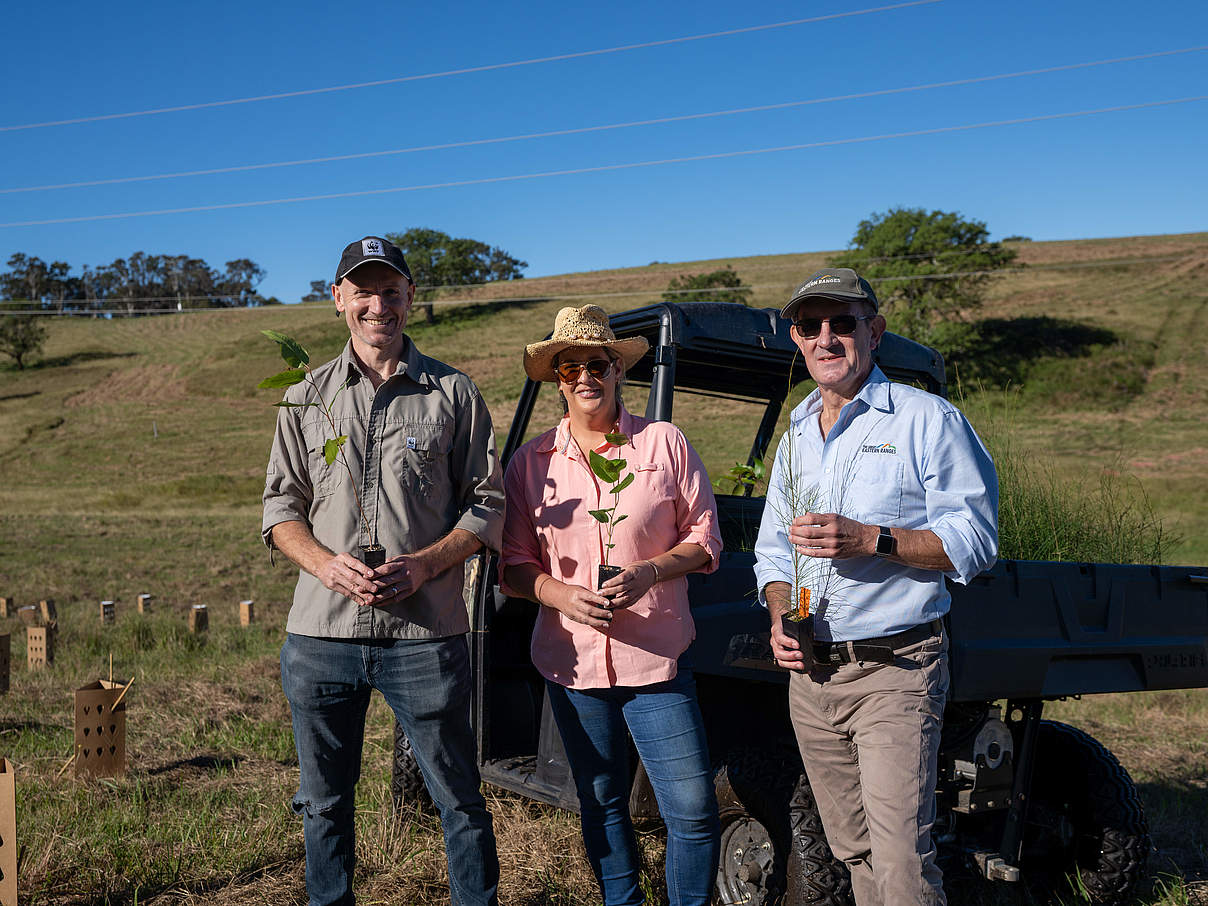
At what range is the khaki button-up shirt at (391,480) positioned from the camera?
2.75 meters

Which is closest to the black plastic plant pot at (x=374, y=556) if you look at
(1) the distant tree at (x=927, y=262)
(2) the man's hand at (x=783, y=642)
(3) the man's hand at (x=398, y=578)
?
(3) the man's hand at (x=398, y=578)

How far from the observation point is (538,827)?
4.16 metres

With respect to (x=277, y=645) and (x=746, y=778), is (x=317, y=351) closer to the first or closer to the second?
(x=277, y=645)

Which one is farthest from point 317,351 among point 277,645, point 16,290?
point 16,290

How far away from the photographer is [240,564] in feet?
47.9

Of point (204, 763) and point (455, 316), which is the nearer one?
point (204, 763)

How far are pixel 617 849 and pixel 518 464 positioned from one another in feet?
3.67

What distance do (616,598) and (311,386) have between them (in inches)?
42.3

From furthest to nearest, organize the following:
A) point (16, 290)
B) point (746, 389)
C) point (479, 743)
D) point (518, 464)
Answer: point (16, 290) → point (746, 389) → point (479, 743) → point (518, 464)

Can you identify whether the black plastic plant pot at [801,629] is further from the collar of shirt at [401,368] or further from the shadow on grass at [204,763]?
the shadow on grass at [204,763]

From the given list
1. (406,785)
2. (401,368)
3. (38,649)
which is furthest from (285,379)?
(38,649)

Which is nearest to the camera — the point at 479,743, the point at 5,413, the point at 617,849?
the point at 617,849

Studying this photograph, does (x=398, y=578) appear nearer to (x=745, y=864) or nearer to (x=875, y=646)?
(x=875, y=646)

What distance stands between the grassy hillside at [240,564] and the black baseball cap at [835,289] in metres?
1.54
